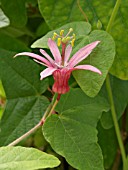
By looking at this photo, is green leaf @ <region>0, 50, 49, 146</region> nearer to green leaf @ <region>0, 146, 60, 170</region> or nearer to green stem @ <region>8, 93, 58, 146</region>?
green stem @ <region>8, 93, 58, 146</region>

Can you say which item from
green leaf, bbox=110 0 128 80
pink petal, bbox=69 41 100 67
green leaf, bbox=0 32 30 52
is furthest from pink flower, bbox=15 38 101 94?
green leaf, bbox=0 32 30 52

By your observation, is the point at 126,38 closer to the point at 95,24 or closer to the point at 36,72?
the point at 95,24

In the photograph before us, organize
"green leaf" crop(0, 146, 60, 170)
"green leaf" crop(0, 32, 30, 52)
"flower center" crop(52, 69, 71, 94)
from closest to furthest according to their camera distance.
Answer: "green leaf" crop(0, 146, 60, 170) → "flower center" crop(52, 69, 71, 94) → "green leaf" crop(0, 32, 30, 52)

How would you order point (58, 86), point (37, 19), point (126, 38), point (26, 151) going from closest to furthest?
point (26, 151) → point (58, 86) → point (126, 38) → point (37, 19)

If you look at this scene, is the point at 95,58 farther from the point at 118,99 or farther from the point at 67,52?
the point at 118,99

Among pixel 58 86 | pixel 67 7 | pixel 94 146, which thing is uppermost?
pixel 67 7

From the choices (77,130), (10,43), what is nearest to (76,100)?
(77,130)

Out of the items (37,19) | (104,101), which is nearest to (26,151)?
(104,101)
